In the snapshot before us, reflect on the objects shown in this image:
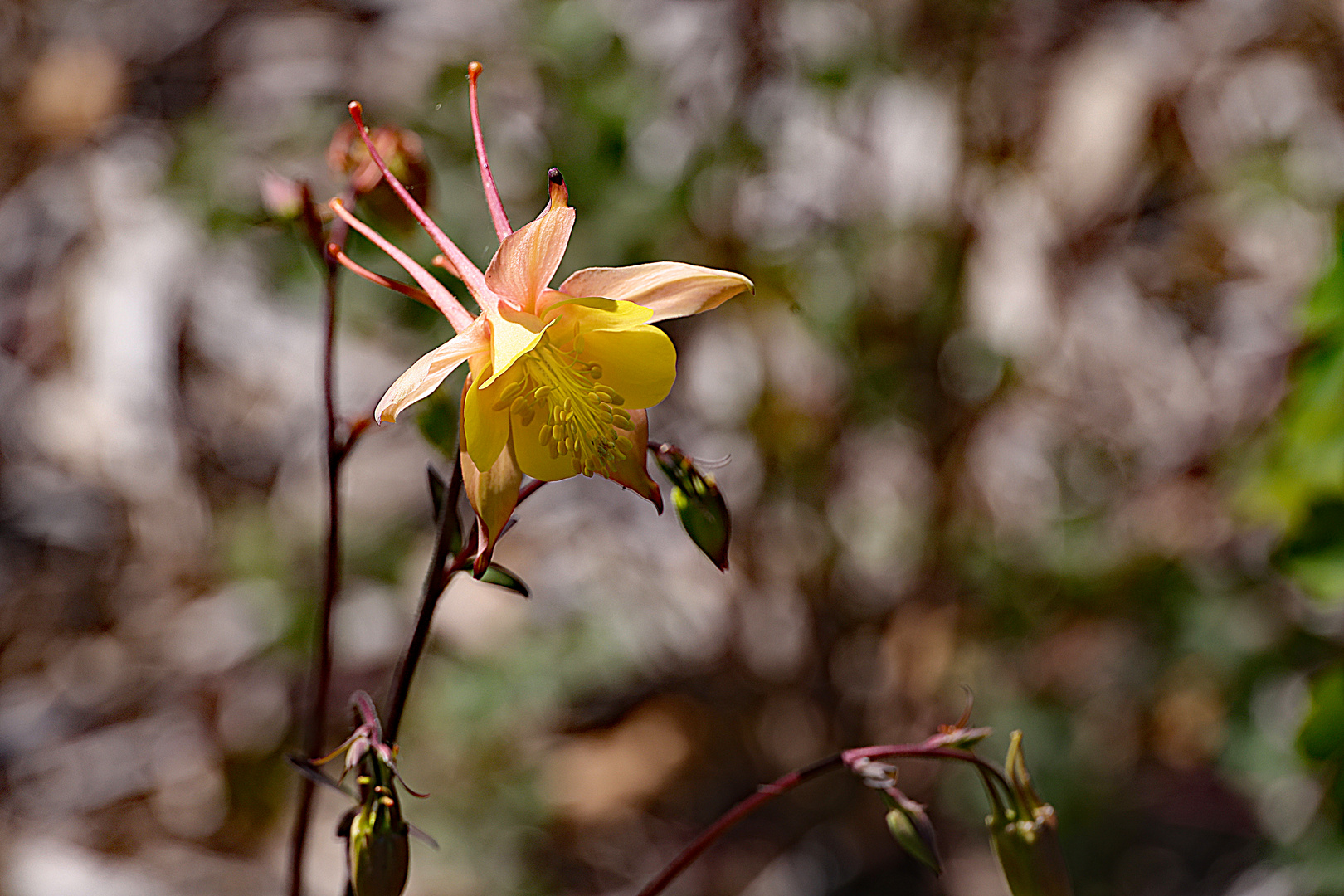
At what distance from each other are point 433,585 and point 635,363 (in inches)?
8.7

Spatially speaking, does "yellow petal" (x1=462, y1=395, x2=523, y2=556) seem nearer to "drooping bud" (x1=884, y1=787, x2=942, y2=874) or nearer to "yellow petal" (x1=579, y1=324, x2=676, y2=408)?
"yellow petal" (x1=579, y1=324, x2=676, y2=408)

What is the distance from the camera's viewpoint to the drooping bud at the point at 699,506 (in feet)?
2.74

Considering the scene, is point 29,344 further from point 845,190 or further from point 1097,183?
point 1097,183

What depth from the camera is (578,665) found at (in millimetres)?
2164

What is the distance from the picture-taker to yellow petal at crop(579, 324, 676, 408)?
2.67ft

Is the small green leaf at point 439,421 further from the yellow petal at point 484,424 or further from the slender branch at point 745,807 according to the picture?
the slender branch at point 745,807

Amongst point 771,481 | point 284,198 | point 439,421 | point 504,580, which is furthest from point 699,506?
point 771,481

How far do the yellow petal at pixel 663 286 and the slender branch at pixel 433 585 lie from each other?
0.15 meters

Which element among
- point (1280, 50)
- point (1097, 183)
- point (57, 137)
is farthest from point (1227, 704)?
point (57, 137)

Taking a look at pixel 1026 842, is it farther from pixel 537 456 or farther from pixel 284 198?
pixel 284 198

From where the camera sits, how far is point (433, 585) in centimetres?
80

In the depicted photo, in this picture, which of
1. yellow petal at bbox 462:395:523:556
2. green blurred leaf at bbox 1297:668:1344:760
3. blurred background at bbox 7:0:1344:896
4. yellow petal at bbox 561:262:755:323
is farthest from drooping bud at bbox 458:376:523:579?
green blurred leaf at bbox 1297:668:1344:760

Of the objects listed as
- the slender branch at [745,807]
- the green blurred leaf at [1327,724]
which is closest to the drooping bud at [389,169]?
the slender branch at [745,807]

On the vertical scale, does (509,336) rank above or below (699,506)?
above
